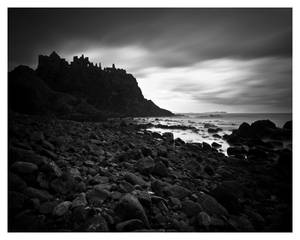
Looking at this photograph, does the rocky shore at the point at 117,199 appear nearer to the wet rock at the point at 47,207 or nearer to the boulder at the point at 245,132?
the wet rock at the point at 47,207

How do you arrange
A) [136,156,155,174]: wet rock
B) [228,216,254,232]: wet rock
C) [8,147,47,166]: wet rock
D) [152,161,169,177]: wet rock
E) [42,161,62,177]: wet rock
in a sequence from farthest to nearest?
[152,161,169,177]: wet rock < [136,156,155,174]: wet rock < [8,147,47,166]: wet rock < [42,161,62,177]: wet rock < [228,216,254,232]: wet rock

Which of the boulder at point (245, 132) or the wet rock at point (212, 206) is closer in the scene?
the wet rock at point (212, 206)

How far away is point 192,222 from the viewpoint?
2.93 metres

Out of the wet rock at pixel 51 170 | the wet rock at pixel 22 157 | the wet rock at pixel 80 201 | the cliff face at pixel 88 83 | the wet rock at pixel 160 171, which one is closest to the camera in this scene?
the wet rock at pixel 80 201

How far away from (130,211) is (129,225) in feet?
Answer: 0.70

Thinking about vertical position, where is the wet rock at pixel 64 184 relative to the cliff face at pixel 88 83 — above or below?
below

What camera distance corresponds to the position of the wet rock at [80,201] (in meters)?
2.80

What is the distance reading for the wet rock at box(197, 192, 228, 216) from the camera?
330 centimetres

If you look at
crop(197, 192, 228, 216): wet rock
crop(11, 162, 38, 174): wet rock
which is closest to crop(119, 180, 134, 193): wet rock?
crop(197, 192, 228, 216): wet rock

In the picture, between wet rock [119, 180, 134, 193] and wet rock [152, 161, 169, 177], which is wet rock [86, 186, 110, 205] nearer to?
wet rock [119, 180, 134, 193]

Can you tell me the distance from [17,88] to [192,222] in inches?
629

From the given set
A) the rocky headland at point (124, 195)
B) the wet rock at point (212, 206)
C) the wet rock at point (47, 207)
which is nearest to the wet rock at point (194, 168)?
the rocky headland at point (124, 195)

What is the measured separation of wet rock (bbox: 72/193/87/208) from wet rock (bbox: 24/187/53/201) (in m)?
0.49

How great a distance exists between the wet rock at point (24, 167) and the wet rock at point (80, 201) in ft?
4.04
